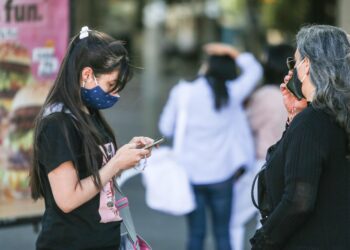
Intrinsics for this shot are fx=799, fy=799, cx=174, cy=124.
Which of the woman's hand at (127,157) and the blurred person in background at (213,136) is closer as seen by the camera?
the woman's hand at (127,157)

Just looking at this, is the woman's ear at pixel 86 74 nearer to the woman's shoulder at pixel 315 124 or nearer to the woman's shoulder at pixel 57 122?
the woman's shoulder at pixel 57 122

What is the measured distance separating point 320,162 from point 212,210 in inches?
114

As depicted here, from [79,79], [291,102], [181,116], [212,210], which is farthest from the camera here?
[212,210]

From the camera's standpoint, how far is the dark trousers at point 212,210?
5695mm

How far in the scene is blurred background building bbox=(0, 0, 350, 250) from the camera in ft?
24.9

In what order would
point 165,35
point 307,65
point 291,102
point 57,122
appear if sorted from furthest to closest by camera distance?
point 165,35 → point 291,102 → point 57,122 → point 307,65

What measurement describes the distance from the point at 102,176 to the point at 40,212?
2102 mm

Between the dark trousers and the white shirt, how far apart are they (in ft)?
0.21

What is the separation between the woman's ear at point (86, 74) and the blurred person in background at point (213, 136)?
92.3 inches

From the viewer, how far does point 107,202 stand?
3316mm

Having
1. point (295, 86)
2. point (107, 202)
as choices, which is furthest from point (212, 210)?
point (295, 86)

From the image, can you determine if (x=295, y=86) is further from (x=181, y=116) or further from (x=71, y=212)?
(x=181, y=116)

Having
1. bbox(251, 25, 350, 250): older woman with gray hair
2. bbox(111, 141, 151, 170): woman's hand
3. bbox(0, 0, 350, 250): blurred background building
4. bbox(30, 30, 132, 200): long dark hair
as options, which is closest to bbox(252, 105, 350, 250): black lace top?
bbox(251, 25, 350, 250): older woman with gray hair

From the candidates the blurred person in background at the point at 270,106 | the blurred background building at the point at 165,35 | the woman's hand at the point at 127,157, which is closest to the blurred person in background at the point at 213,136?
the blurred person in background at the point at 270,106
